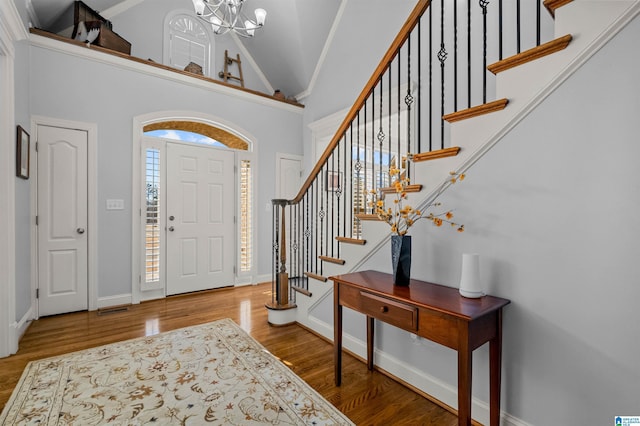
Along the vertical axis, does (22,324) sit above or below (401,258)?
below

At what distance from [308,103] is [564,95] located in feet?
13.9

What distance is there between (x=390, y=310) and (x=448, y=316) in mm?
351

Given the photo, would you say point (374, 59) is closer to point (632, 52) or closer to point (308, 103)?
point (308, 103)

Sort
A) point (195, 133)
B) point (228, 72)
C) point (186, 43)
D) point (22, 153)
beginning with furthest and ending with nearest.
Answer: point (195, 133) < point (228, 72) < point (186, 43) < point (22, 153)

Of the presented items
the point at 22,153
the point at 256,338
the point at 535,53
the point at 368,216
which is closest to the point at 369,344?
the point at 368,216

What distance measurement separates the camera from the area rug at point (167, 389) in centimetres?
168

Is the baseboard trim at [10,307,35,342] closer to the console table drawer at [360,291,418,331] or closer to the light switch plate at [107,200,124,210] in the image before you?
the light switch plate at [107,200,124,210]

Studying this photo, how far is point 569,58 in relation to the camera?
1.31 metres

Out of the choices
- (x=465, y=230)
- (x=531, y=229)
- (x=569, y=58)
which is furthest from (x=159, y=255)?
(x=569, y=58)

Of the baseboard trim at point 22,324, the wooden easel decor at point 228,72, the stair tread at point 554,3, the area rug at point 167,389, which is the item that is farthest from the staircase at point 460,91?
the wooden easel decor at point 228,72

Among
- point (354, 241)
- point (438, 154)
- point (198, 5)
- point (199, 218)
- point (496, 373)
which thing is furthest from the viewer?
point (199, 218)

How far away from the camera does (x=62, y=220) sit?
3305 mm

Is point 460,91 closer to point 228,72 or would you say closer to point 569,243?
point 569,243

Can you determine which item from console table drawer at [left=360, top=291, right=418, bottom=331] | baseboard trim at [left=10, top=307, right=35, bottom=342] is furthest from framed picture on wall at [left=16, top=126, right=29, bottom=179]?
console table drawer at [left=360, top=291, right=418, bottom=331]
